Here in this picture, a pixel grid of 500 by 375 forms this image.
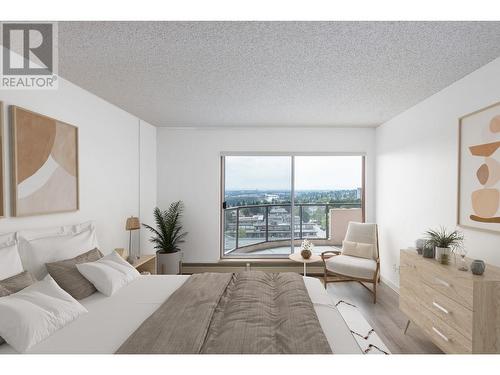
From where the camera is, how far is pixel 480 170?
2.24 meters

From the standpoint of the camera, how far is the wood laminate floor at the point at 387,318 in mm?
2402

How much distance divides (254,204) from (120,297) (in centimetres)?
297

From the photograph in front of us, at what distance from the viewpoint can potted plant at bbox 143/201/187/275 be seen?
403 cm

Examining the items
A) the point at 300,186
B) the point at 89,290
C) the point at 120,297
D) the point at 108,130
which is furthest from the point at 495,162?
the point at 108,130

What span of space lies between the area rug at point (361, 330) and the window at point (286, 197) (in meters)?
1.42

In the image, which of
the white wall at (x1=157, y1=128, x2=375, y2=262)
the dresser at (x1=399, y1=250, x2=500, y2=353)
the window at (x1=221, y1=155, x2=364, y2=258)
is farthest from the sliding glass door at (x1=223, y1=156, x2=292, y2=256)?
the dresser at (x1=399, y1=250, x2=500, y2=353)

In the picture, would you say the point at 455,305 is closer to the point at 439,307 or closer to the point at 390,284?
the point at 439,307

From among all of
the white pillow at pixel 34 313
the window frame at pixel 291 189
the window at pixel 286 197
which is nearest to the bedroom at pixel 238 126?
the white pillow at pixel 34 313

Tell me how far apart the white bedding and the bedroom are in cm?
1

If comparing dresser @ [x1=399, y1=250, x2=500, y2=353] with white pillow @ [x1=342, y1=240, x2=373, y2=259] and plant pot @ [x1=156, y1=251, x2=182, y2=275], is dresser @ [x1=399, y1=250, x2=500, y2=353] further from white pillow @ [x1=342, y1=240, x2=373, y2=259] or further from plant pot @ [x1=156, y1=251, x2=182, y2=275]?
plant pot @ [x1=156, y1=251, x2=182, y2=275]

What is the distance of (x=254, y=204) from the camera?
4.77 meters

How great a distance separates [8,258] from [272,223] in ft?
12.1

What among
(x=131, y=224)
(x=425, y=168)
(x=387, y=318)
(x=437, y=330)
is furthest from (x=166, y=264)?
(x=425, y=168)

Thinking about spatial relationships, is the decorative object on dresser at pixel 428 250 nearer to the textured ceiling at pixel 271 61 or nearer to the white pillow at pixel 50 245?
the textured ceiling at pixel 271 61
